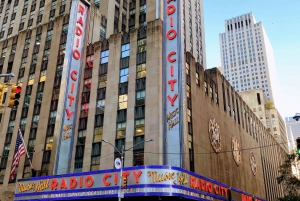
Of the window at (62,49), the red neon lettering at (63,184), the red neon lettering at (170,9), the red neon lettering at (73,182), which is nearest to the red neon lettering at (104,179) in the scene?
the red neon lettering at (73,182)

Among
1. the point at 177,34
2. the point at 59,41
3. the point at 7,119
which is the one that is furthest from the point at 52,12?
the point at 177,34

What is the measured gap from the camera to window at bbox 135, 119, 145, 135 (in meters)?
42.1

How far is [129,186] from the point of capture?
35.4m

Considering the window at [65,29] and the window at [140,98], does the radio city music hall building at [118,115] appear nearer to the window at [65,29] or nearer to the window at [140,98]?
the window at [140,98]

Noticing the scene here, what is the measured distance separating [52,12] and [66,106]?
31754mm

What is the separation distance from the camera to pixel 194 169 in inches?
1655

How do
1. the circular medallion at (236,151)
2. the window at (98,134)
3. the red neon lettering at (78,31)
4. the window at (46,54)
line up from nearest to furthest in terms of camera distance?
the window at (98,134) < the red neon lettering at (78,31) < the circular medallion at (236,151) < the window at (46,54)

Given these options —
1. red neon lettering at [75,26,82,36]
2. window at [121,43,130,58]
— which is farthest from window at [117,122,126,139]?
red neon lettering at [75,26,82,36]

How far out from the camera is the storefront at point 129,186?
34.5 metres

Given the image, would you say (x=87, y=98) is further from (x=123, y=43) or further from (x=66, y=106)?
(x=123, y=43)

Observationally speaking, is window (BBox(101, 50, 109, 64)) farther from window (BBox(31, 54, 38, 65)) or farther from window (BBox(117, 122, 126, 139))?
window (BBox(31, 54, 38, 65))

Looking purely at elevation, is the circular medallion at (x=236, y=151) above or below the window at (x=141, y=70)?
below

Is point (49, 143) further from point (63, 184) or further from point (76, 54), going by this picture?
point (76, 54)

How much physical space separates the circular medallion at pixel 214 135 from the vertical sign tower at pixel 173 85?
37.0ft
